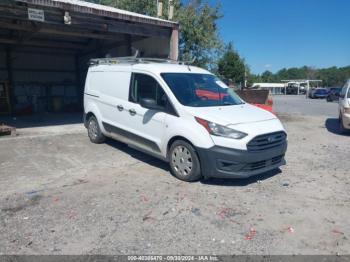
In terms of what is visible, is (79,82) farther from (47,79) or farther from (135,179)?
(135,179)

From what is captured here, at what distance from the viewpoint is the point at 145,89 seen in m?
6.11

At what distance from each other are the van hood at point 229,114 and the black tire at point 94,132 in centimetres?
339

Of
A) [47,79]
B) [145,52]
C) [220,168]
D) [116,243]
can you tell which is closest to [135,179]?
[220,168]

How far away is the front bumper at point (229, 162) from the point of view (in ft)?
15.8

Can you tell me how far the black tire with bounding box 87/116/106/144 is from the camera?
786 cm

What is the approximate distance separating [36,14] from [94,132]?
13.4 feet

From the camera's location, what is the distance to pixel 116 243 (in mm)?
3396

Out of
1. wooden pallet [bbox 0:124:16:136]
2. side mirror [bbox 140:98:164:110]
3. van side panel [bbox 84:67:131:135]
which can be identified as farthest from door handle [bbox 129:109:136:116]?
wooden pallet [bbox 0:124:16:136]

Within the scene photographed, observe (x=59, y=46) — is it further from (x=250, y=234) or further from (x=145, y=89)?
(x=250, y=234)

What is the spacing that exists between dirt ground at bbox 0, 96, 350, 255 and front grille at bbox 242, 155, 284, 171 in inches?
13.3

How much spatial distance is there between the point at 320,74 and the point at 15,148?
11484 centimetres

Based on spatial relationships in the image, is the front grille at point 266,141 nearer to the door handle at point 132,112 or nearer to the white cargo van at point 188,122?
the white cargo van at point 188,122

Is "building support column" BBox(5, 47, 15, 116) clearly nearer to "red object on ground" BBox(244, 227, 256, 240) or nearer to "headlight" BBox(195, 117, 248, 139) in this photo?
"headlight" BBox(195, 117, 248, 139)

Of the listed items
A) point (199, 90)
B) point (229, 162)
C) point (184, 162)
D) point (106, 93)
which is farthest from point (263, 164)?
point (106, 93)
